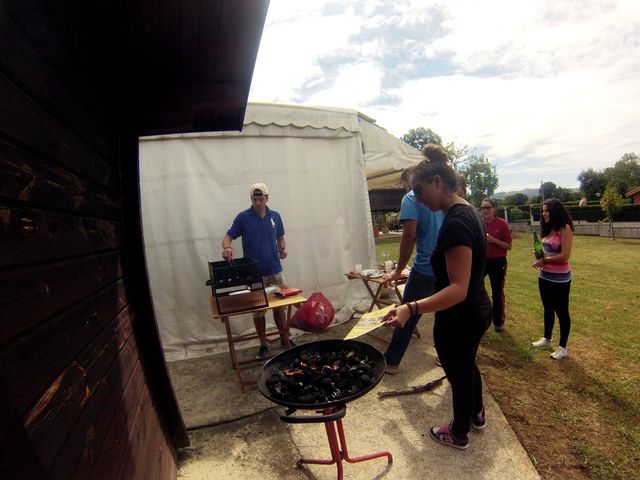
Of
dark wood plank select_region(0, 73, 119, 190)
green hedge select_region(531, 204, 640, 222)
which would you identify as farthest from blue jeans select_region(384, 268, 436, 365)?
green hedge select_region(531, 204, 640, 222)

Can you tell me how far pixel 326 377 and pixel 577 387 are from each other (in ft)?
8.83

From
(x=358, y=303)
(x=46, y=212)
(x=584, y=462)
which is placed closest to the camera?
(x=46, y=212)

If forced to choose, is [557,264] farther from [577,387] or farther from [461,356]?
[461,356]

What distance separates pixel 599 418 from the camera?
278 centimetres

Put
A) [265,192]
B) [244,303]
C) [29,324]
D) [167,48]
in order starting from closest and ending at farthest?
[29,324] < [167,48] < [244,303] < [265,192]

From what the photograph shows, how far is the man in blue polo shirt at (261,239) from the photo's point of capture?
4.37 metres

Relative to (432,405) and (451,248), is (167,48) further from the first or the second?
(432,405)

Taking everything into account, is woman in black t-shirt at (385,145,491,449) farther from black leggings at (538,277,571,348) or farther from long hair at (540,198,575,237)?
long hair at (540,198,575,237)

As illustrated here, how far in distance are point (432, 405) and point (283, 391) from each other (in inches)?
69.3

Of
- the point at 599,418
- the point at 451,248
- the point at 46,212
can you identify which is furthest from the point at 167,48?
the point at 599,418

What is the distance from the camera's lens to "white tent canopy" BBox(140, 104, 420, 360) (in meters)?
4.82

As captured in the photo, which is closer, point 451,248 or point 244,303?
point 451,248

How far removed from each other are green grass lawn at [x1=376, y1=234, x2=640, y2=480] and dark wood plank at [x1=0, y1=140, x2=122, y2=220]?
123 inches

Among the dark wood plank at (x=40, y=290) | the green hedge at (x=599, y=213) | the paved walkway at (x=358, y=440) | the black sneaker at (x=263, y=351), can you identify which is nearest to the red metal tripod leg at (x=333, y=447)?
the paved walkway at (x=358, y=440)
